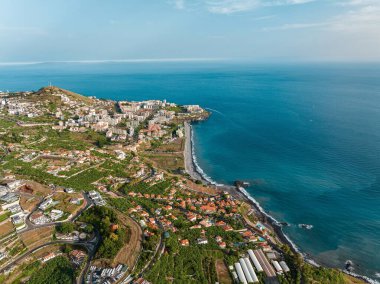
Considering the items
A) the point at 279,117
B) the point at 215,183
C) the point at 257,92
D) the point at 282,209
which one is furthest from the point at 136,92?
the point at 282,209

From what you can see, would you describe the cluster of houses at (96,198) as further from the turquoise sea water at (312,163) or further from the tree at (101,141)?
the tree at (101,141)

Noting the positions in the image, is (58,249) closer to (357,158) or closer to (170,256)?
(170,256)

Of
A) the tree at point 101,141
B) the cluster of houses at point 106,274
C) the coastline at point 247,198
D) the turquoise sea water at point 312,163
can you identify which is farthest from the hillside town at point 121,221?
the turquoise sea water at point 312,163

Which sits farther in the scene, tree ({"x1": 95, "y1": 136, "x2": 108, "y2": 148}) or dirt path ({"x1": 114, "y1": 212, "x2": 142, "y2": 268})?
tree ({"x1": 95, "y1": 136, "x2": 108, "y2": 148})

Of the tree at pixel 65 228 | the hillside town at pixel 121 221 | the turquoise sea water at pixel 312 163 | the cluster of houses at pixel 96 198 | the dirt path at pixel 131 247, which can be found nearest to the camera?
the hillside town at pixel 121 221

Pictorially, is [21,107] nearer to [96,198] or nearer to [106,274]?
[96,198]

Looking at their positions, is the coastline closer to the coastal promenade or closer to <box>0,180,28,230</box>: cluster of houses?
the coastal promenade

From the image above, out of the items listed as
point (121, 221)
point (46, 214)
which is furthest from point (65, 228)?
point (121, 221)

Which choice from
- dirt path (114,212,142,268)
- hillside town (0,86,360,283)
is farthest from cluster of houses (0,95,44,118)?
dirt path (114,212,142,268)
